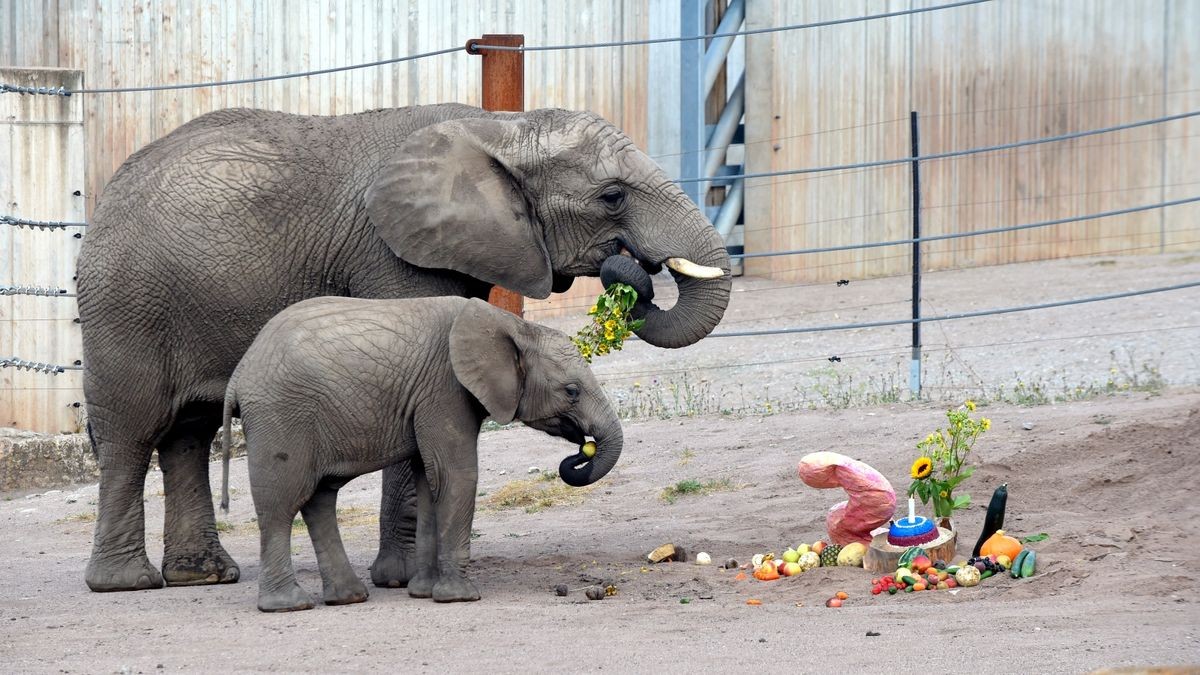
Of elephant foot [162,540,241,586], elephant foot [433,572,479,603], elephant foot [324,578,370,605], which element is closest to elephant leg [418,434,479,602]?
elephant foot [433,572,479,603]

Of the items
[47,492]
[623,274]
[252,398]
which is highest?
[623,274]

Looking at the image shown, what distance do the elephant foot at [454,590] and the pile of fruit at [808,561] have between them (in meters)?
1.29

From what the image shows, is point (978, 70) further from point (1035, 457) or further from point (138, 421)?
point (138, 421)

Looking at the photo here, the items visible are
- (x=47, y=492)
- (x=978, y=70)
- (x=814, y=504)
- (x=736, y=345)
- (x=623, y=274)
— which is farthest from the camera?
(x=978, y=70)

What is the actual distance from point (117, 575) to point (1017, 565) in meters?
4.12

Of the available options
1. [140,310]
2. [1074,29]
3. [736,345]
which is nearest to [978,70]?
[1074,29]

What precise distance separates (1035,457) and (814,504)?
1217 mm

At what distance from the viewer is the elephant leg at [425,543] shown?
812 centimetres

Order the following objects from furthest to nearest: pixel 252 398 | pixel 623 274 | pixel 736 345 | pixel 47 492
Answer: pixel 736 345 < pixel 47 492 < pixel 623 274 < pixel 252 398

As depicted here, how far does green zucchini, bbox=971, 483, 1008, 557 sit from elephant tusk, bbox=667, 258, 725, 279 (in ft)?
5.06

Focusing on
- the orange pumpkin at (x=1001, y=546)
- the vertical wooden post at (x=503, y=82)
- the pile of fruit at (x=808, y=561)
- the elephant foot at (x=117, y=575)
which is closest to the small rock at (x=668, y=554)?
the pile of fruit at (x=808, y=561)

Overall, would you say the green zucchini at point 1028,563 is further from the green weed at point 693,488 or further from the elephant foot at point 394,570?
the green weed at point 693,488

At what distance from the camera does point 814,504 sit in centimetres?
985

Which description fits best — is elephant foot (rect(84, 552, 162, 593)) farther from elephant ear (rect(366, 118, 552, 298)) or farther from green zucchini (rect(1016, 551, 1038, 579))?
green zucchini (rect(1016, 551, 1038, 579))
